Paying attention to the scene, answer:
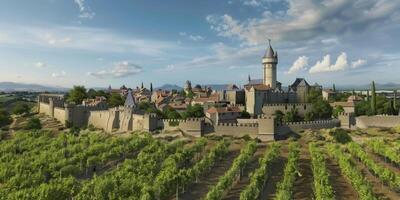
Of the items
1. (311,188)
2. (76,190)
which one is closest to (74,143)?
(76,190)

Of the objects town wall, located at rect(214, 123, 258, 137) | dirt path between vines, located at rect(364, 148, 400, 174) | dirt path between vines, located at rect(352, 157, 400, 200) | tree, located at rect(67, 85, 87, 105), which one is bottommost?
dirt path between vines, located at rect(352, 157, 400, 200)

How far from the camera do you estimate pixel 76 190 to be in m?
38.6

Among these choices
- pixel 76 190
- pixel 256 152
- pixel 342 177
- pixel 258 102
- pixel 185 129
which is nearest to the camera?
pixel 76 190

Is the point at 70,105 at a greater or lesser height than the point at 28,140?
greater

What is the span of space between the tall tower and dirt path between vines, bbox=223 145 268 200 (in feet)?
137

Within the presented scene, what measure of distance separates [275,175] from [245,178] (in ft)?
12.2

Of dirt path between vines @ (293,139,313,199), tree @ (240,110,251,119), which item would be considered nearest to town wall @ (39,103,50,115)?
tree @ (240,110,251,119)

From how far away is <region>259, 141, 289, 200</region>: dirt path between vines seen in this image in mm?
41875

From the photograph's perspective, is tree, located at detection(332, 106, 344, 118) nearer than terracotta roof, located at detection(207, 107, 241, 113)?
No

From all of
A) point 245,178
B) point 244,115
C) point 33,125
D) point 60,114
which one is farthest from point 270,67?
point 245,178

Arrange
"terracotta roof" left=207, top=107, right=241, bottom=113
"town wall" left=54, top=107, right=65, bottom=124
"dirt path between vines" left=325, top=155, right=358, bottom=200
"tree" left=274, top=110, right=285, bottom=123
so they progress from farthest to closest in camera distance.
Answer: "town wall" left=54, top=107, right=65, bottom=124 < "tree" left=274, top=110, right=285, bottom=123 < "terracotta roof" left=207, top=107, right=241, bottom=113 < "dirt path between vines" left=325, top=155, right=358, bottom=200

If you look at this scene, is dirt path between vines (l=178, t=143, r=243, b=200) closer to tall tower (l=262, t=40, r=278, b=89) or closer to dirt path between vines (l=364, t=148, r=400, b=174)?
dirt path between vines (l=364, t=148, r=400, b=174)

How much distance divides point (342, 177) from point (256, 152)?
1454 cm

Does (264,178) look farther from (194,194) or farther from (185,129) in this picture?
(185,129)
